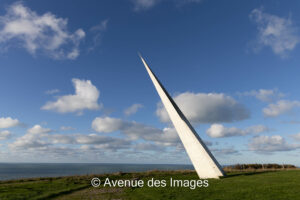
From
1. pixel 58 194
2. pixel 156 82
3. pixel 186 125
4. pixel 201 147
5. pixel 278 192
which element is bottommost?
pixel 58 194

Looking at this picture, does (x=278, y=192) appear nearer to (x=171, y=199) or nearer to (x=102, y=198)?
(x=171, y=199)

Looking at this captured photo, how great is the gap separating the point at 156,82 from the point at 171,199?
13070mm

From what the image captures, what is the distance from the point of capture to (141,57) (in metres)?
24.6

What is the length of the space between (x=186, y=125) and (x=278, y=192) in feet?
28.4

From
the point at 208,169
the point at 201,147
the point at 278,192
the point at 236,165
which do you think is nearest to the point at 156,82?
the point at 201,147

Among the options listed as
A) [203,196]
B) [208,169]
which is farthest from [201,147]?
[203,196]

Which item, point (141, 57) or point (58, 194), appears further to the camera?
point (141, 57)

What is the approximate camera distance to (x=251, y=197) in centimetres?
968

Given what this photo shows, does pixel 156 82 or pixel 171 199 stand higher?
pixel 156 82

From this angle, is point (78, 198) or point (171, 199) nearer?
point (171, 199)

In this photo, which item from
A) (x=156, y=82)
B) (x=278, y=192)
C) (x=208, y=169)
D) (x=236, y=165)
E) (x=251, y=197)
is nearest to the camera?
(x=251, y=197)

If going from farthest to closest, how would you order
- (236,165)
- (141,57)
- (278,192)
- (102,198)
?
(236,165)
(141,57)
(102,198)
(278,192)

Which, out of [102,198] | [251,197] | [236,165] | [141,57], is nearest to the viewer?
[251,197]

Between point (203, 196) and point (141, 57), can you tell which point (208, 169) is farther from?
point (141, 57)
